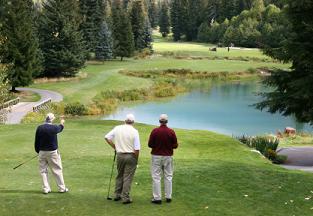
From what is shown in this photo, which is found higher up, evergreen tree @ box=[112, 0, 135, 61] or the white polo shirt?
the white polo shirt

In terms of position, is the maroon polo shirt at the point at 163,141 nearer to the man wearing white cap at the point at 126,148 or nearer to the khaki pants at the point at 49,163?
the man wearing white cap at the point at 126,148

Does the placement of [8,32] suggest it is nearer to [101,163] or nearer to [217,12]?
[101,163]

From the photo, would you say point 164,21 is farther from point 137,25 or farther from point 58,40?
point 58,40

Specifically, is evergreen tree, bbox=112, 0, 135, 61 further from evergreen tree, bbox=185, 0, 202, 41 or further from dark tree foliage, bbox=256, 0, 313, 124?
dark tree foliage, bbox=256, 0, 313, 124

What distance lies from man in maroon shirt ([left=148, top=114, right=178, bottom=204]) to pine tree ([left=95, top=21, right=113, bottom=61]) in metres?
81.0

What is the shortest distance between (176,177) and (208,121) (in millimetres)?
31967

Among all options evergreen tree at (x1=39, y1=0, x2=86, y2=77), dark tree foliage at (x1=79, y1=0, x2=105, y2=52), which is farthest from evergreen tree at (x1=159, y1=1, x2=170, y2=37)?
evergreen tree at (x1=39, y1=0, x2=86, y2=77)

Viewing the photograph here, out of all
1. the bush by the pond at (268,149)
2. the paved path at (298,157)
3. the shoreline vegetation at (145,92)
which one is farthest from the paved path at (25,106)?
the paved path at (298,157)

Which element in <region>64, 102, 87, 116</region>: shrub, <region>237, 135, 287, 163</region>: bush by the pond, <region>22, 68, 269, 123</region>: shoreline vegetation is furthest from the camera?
<region>22, 68, 269, 123</region>: shoreline vegetation

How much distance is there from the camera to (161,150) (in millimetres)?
11297

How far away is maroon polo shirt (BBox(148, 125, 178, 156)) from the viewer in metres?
11.3

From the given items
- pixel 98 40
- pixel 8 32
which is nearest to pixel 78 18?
pixel 98 40

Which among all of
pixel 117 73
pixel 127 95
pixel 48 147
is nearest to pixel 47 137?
pixel 48 147

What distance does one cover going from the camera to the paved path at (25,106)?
41.1 metres
